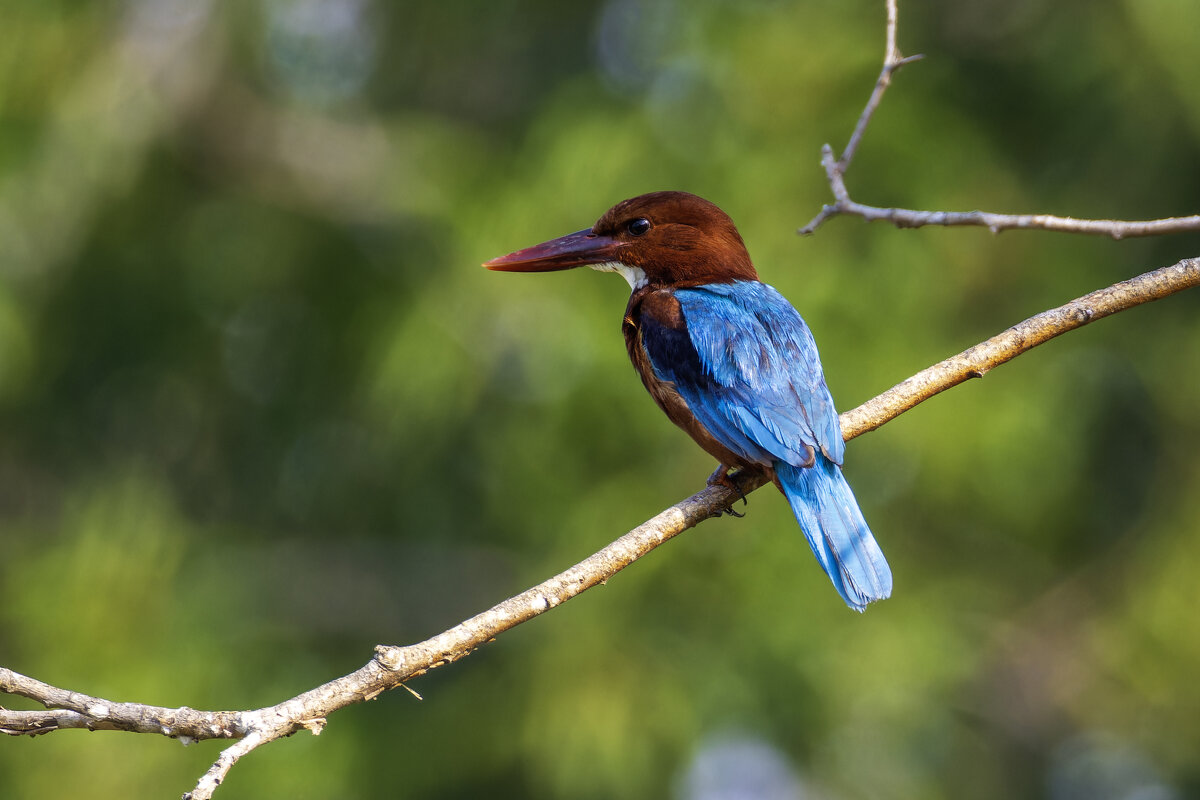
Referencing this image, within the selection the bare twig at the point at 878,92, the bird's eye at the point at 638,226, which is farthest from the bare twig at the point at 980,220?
the bird's eye at the point at 638,226

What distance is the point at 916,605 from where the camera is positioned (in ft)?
19.9

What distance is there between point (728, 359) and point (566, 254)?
828 mm

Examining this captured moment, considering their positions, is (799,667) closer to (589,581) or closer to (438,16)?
(589,581)

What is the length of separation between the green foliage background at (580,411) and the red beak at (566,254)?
178 centimetres

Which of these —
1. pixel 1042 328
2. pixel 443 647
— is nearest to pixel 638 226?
pixel 1042 328

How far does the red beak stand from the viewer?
11.3 ft

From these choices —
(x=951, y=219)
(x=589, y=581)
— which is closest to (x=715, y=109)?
(x=951, y=219)

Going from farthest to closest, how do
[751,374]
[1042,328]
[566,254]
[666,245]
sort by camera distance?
[566,254] → [666,245] → [751,374] → [1042,328]

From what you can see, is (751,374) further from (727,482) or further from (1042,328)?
(1042,328)

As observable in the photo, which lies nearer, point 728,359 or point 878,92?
point 878,92

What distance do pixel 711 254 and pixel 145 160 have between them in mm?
5035

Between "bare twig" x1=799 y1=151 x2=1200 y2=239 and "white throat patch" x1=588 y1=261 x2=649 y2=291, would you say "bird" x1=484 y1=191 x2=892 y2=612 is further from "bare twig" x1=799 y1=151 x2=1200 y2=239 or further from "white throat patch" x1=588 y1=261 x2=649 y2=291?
"bare twig" x1=799 y1=151 x2=1200 y2=239

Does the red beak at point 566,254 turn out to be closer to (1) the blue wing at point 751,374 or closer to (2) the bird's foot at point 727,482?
(1) the blue wing at point 751,374

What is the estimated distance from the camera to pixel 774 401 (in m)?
2.71
